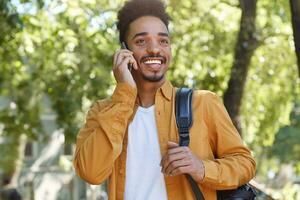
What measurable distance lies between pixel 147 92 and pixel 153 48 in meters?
0.23

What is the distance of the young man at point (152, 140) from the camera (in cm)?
315

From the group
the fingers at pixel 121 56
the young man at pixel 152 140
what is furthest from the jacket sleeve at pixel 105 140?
the fingers at pixel 121 56

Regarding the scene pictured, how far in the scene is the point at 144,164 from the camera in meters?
3.24

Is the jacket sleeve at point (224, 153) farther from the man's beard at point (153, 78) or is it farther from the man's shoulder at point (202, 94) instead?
the man's beard at point (153, 78)

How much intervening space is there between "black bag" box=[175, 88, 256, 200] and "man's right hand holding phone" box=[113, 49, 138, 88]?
244 mm

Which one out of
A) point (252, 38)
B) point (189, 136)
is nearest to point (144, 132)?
point (189, 136)

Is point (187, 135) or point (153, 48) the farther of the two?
point (153, 48)

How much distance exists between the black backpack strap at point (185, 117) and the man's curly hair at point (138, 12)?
41 cm

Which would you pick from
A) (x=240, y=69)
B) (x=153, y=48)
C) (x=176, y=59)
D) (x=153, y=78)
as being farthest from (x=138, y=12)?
(x=176, y=59)

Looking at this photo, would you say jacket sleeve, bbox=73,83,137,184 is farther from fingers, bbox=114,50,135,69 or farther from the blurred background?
the blurred background

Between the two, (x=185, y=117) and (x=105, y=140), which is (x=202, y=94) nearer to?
(x=185, y=117)

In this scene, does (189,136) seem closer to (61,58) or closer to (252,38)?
(252,38)

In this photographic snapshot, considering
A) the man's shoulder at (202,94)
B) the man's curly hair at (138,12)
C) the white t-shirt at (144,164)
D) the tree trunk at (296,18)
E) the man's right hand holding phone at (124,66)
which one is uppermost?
the tree trunk at (296,18)

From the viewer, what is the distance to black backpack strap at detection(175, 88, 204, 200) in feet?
10.3
